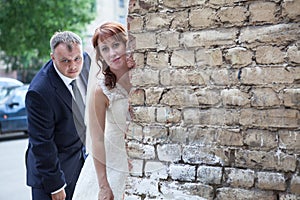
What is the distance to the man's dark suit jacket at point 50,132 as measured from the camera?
332cm

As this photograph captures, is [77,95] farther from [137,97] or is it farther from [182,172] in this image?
[182,172]

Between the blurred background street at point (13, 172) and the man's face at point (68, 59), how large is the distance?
3.80 meters

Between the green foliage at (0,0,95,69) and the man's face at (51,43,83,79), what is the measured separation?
10.0m

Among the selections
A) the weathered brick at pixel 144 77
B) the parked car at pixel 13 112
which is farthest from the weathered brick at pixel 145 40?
the parked car at pixel 13 112

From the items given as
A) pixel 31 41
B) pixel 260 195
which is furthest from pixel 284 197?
pixel 31 41

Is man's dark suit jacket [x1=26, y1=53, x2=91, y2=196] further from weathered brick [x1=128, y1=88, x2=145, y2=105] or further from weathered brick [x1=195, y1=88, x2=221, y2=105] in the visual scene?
weathered brick [x1=195, y1=88, x2=221, y2=105]

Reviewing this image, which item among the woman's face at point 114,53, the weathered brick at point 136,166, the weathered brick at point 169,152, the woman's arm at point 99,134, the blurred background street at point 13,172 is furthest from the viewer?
the blurred background street at point 13,172

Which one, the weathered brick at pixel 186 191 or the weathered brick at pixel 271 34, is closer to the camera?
the weathered brick at pixel 271 34

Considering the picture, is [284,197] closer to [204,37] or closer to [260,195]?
[260,195]

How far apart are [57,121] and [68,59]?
1.54ft

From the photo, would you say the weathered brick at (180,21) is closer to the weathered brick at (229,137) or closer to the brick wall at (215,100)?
the brick wall at (215,100)

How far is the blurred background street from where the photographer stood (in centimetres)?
706

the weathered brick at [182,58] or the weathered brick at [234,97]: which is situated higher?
the weathered brick at [182,58]

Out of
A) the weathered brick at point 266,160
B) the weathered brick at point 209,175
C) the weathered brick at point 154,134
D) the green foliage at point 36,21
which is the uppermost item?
the green foliage at point 36,21
